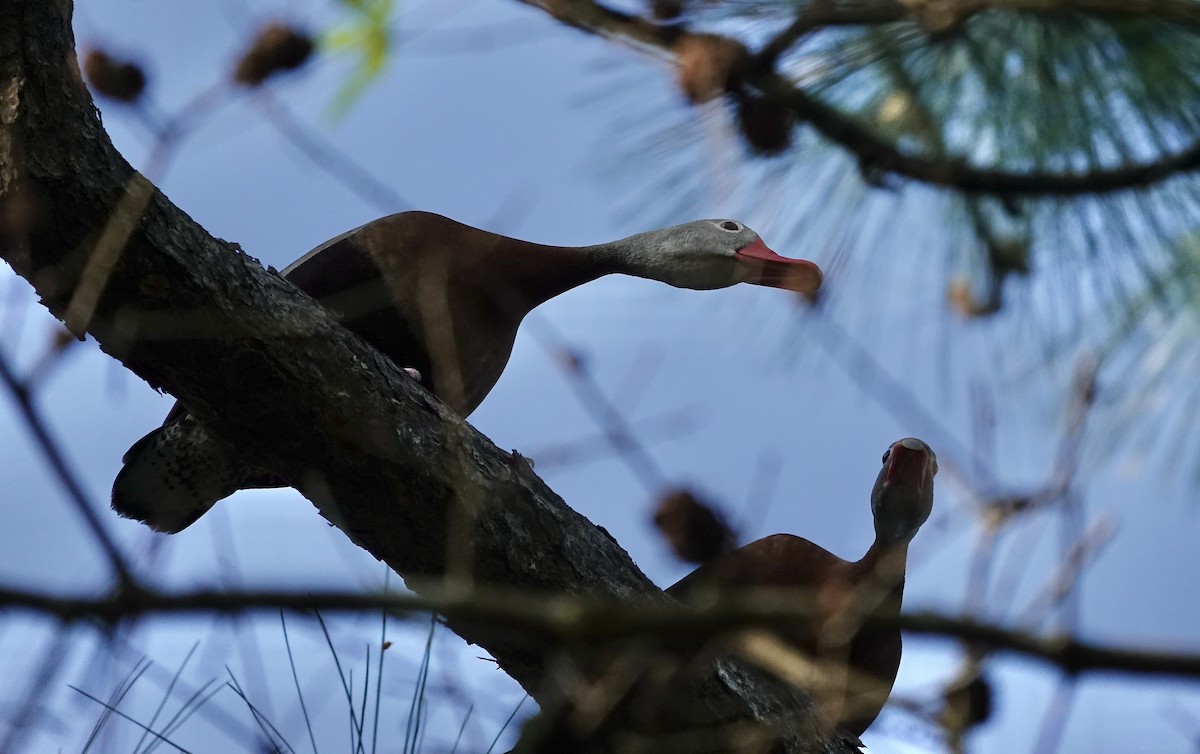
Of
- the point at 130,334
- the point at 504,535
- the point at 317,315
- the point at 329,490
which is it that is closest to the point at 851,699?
the point at 504,535

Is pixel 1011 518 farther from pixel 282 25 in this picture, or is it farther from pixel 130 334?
pixel 130 334

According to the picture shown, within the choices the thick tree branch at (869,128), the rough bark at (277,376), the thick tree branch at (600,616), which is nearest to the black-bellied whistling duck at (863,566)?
the rough bark at (277,376)

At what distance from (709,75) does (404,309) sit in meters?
1.14

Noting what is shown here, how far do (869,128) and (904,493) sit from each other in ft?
4.30

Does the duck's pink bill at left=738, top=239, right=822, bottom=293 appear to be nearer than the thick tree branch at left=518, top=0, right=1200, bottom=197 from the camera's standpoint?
No

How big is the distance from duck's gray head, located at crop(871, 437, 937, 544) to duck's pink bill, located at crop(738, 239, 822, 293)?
2.03 feet

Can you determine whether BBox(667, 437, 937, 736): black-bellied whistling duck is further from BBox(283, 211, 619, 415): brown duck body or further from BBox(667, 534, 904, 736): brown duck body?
BBox(283, 211, 619, 415): brown duck body

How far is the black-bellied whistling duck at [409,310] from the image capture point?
315cm

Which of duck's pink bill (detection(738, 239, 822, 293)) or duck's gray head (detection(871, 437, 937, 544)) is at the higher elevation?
duck's pink bill (detection(738, 239, 822, 293))

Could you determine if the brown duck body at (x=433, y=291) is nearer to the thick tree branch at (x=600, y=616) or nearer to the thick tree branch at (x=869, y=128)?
the thick tree branch at (x=869, y=128)

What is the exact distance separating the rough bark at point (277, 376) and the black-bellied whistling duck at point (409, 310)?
1.49 feet

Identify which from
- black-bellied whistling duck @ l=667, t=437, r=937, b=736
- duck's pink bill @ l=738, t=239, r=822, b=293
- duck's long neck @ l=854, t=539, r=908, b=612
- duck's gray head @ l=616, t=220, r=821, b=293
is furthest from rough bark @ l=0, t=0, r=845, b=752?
duck's gray head @ l=616, t=220, r=821, b=293

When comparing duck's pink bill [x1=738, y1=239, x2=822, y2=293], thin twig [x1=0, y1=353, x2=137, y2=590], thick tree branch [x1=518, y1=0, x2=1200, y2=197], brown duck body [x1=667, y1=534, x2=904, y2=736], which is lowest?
thin twig [x1=0, y1=353, x2=137, y2=590]

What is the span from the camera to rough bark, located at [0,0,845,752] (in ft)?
7.57
